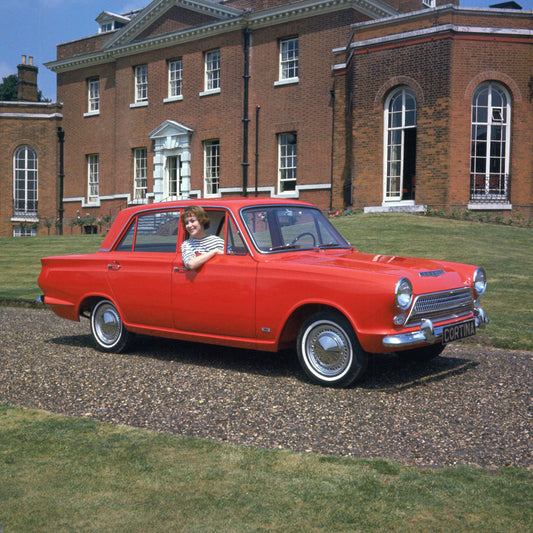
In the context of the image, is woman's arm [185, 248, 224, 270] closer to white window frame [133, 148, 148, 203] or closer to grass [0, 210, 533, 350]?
grass [0, 210, 533, 350]

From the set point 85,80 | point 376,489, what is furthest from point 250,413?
point 85,80

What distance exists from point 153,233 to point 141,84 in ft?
80.6

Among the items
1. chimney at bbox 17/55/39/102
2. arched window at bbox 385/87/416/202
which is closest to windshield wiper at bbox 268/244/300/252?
arched window at bbox 385/87/416/202

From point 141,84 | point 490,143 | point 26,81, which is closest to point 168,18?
point 141,84

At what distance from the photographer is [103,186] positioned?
31406mm

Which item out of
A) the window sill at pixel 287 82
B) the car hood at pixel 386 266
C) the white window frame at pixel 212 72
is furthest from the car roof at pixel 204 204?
the white window frame at pixel 212 72

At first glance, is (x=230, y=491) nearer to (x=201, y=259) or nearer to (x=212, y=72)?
(x=201, y=259)

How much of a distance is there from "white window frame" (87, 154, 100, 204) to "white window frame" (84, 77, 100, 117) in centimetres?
213

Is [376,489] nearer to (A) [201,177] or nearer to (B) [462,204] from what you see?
(B) [462,204]

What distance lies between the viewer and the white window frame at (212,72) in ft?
89.2

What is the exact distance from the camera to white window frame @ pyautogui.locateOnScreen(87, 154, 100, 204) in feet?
105

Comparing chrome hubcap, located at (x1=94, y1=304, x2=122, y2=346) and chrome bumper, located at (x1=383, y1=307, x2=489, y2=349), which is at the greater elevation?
chrome bumper, located at (x1=383, y1=307, x2=489, y2=349)

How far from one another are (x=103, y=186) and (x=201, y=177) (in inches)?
239

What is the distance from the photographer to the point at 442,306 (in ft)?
19.0
